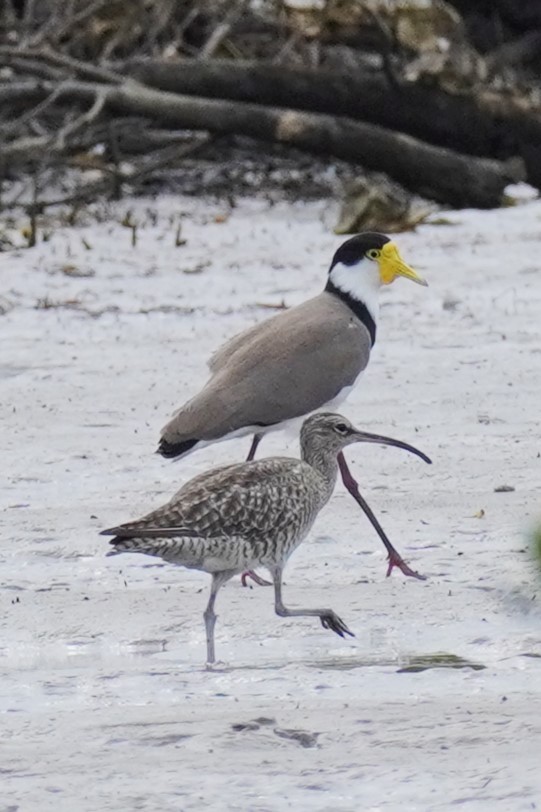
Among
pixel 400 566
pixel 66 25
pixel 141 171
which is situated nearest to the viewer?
pixel 400 566

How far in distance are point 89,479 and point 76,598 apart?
147 cm

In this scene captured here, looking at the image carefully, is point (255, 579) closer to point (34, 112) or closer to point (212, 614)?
point (212, 614)

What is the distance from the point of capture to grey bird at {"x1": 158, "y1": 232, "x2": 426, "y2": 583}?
6723 millimetres

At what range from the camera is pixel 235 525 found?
5.57m

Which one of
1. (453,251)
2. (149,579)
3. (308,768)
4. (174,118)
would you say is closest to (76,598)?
(149,579)

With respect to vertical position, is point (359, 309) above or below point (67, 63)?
above

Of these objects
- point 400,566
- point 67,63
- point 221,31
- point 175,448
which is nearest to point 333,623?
point 400,566

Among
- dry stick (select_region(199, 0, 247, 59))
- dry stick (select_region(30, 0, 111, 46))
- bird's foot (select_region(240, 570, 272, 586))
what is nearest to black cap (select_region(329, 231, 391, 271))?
bird's foot (select_region(240, 570, 272, 586))

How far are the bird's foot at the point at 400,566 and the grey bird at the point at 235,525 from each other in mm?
358

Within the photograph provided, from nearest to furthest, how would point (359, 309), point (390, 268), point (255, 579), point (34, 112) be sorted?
point (255, 579) < point (359, 309) < point (390, 268) < point (34, 112)

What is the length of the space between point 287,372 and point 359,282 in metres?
0.88

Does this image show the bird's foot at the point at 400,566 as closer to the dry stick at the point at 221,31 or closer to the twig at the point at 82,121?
the twig at the point at 82,121

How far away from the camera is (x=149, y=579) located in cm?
617

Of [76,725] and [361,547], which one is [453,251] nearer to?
[361,547]
